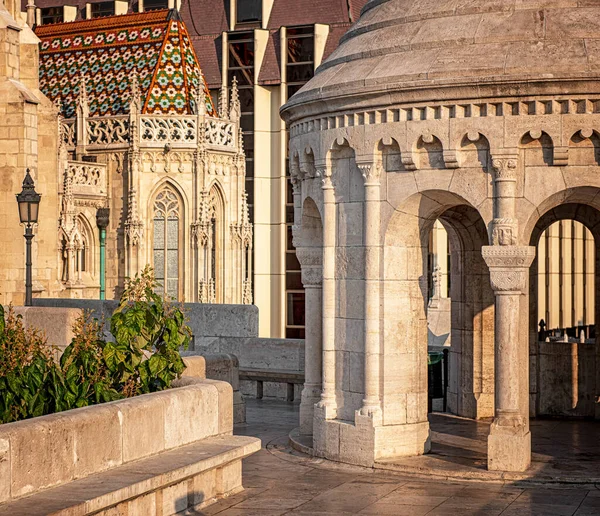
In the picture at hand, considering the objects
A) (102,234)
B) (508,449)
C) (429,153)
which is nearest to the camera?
(508,449)

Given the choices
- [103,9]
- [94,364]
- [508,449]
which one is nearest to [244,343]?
[508,449]

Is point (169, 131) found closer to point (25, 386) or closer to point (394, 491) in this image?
point (394, 491)

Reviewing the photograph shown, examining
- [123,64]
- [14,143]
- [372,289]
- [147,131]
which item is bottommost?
[372,289]

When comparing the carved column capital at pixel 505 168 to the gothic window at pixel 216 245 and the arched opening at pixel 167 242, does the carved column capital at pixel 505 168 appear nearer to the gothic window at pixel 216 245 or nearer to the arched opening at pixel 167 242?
the arched opening at pixel 167 242

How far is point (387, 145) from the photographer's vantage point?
13.0 meters

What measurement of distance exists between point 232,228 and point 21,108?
58.4 feet

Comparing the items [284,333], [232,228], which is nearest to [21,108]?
[232,228]

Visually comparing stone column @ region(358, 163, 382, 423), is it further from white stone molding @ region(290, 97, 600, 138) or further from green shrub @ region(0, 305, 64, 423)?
green shrub @ region(0, 305, 64, 423)

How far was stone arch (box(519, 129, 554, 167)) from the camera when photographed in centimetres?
1235

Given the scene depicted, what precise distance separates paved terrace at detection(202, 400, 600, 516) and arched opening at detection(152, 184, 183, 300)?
29.4 m

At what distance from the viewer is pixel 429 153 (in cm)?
1287

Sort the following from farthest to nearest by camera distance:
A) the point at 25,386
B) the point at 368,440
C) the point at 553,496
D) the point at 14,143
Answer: the point at 14,143
the point at 368,440
the point at 553,496
the point at 25,386

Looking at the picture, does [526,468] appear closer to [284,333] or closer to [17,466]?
[17,466]

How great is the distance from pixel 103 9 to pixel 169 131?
16.7 metres
